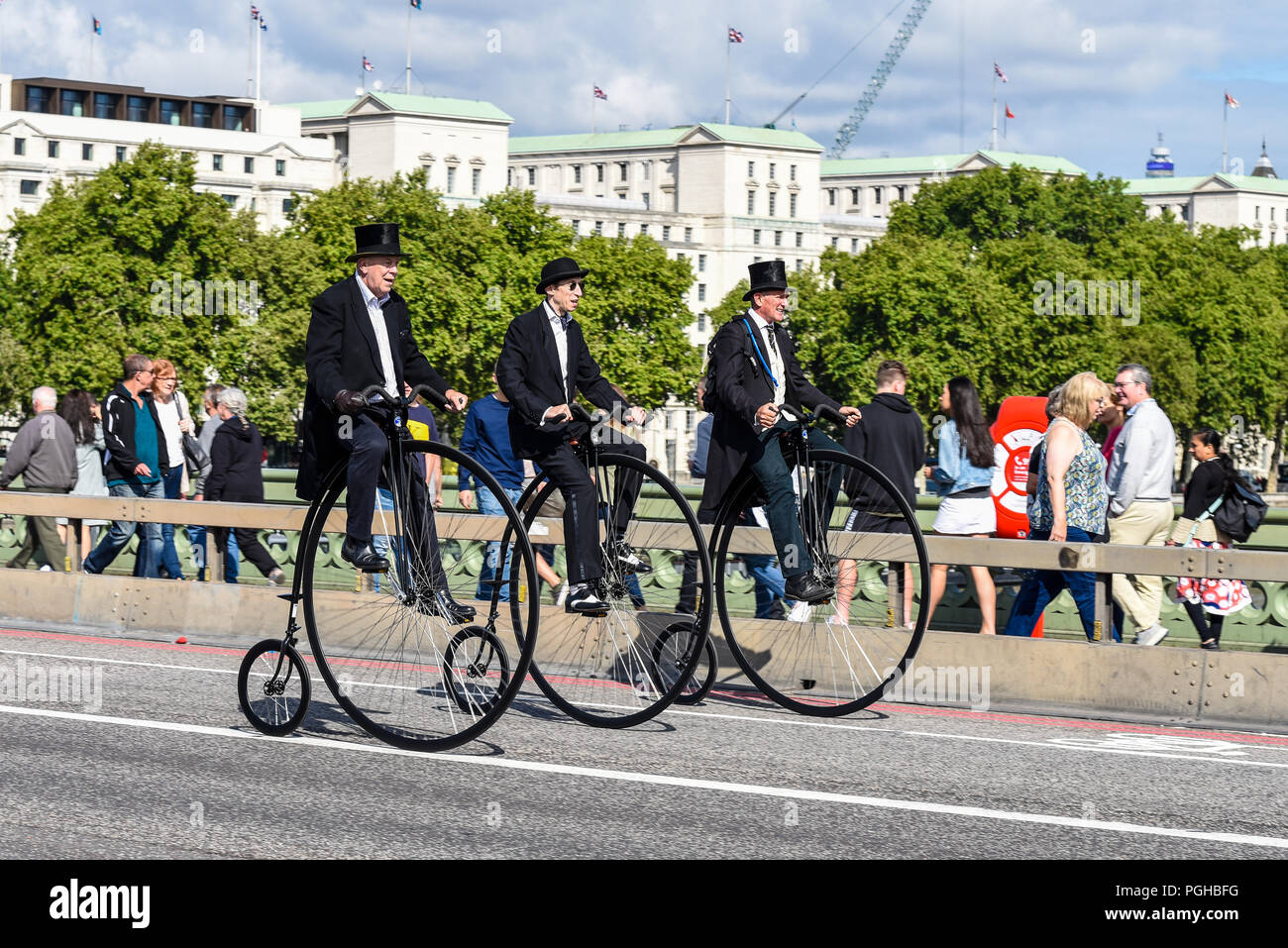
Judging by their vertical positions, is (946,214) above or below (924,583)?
above

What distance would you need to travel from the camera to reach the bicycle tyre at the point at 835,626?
31.2 feet

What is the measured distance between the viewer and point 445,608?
28.0 feet

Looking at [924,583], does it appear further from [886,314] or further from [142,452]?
[886,314]

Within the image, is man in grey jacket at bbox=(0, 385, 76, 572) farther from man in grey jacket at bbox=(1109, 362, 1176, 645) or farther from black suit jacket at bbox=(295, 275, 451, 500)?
man in grey jacket at bbox=(1109, 362, 1176, 645)

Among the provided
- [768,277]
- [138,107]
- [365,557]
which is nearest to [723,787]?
[365,557]

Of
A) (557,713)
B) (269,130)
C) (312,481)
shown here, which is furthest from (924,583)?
(269,130)

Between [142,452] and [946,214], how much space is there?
97.9 meters

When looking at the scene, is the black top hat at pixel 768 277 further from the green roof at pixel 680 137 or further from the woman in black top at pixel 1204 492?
the green roof at pixel 680 137

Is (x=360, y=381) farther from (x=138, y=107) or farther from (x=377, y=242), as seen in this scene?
(x=138, y=107)

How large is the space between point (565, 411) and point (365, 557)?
3.74ft

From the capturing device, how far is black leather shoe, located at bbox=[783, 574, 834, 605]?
31.3 ft

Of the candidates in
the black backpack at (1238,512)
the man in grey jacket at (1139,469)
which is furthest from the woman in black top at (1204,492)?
the man in grey jacket at (1139,469)

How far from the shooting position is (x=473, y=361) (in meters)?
90.9

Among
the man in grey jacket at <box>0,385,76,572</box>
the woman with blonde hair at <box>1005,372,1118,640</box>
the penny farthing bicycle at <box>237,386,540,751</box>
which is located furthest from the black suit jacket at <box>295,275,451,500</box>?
the man in grey jacket at <box>0,385,76,572</box>
